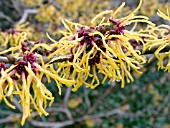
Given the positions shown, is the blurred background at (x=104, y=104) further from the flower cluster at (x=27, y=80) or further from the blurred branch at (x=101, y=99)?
the flower cluster at (x=27, y=80)

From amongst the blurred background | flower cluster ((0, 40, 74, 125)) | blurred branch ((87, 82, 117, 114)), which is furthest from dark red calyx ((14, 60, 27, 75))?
blurred branch ((87, 82, 117, 114))

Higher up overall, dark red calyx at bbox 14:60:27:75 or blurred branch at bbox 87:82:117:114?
dark red calyx at bbox 14:60:27:75

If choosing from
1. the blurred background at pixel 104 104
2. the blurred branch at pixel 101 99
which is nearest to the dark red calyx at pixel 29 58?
the blurred background at pixel 104 104

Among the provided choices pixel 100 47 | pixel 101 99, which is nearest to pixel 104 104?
pixel 101 99

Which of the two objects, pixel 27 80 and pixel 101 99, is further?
pixel 101 99

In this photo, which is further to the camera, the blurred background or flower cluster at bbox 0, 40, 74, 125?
the blurred background

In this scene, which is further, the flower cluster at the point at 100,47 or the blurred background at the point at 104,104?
the blurred background at the point at 104,104

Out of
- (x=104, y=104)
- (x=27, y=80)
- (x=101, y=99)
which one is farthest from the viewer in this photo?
(x=104, y=104)

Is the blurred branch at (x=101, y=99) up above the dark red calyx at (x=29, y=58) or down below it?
below

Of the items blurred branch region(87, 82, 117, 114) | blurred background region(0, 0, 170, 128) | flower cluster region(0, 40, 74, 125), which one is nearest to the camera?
flower cluster region(0, 40, 74, 125)

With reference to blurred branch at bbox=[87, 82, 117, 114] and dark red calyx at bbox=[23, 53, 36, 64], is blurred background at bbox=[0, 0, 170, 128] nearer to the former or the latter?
blurred branch at bbox=[87, 82, 117, 114]

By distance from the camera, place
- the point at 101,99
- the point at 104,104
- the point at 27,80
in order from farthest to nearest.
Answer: the point at 104,104 < the point at 101,99 < the point at 27,80

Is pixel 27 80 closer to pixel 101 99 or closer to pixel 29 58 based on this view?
pixel 29 58
